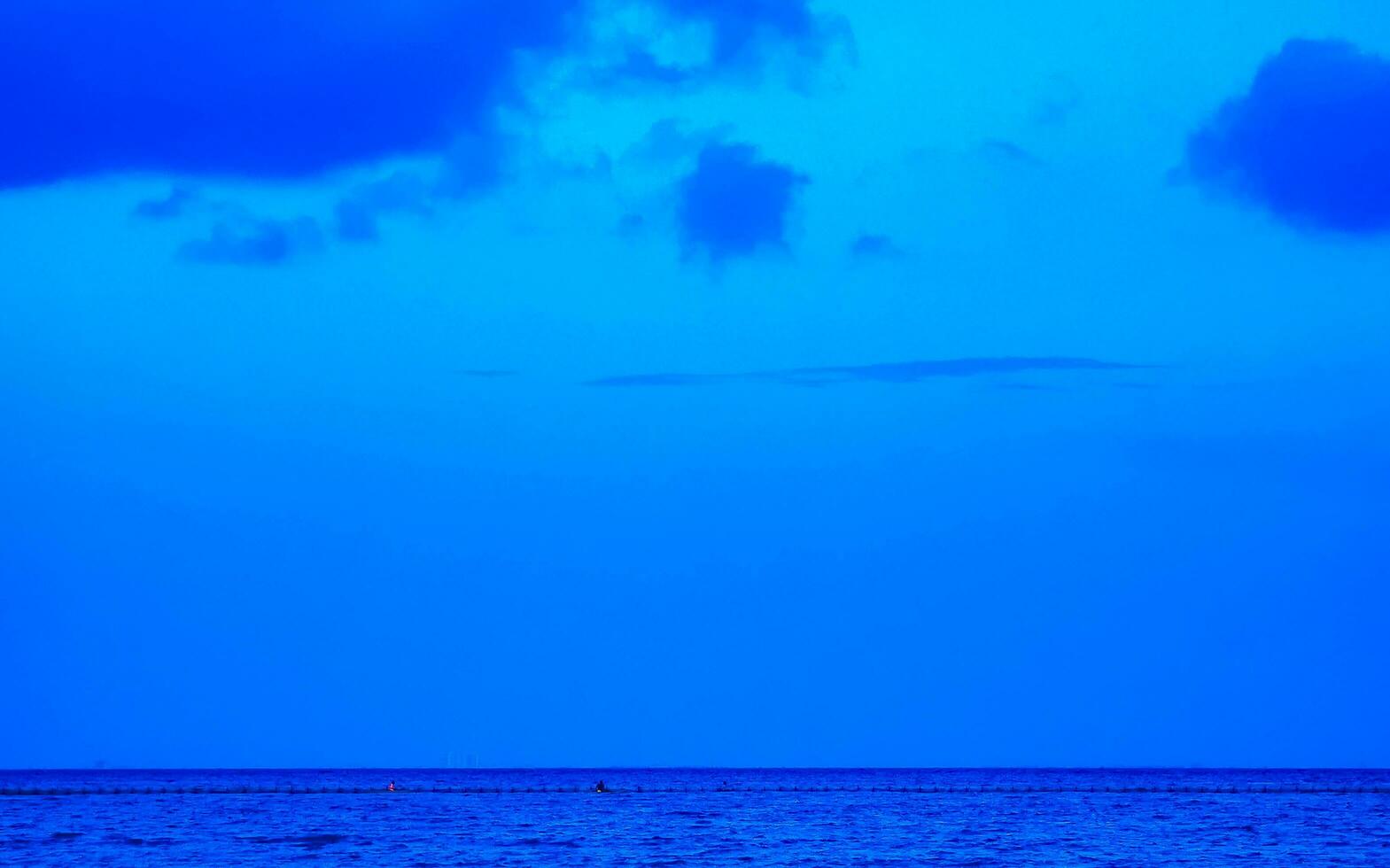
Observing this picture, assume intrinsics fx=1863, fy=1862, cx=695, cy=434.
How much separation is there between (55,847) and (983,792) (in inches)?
3917

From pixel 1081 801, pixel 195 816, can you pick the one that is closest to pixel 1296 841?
pixel 1081 801

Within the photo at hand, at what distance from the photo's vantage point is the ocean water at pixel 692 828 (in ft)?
240

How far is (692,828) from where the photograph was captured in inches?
3748

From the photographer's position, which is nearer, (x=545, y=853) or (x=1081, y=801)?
(x=545, y=853)

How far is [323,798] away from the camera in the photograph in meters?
145

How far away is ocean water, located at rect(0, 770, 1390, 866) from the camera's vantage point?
2884 inches

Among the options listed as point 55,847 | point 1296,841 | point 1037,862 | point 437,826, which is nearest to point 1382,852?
point 1296,841

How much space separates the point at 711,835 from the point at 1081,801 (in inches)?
2224

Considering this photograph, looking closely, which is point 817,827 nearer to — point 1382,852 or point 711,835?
point 711,835

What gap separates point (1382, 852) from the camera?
Answer: 75.9m

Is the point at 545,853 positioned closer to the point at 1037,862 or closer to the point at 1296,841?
the point at 1037,862

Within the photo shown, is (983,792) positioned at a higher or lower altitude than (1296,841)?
higher

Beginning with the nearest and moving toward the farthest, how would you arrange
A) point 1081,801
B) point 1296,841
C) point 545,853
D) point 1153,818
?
point 545,853 < point 1296,841 < point 1153,818 < point 1081,801

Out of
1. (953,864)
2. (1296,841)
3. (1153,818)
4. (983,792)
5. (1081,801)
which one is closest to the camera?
(953,864)
